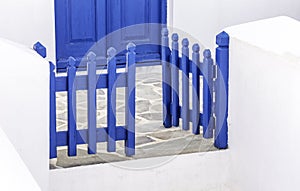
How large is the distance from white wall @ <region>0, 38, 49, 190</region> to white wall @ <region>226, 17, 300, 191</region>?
1.47 metres

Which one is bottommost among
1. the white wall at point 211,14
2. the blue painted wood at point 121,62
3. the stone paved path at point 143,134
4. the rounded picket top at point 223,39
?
the stone paved path at point 143,134

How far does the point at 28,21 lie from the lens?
8062mm

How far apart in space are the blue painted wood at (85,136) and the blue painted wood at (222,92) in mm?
750

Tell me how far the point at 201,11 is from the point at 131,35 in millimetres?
827

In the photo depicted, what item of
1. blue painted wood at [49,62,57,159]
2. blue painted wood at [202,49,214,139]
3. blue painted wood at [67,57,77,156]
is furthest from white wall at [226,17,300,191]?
blue painted wood at [49,62,57,159]

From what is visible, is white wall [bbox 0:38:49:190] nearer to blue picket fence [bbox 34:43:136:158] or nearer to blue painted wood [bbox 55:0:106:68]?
blue picket fence [bbox 34:43:136:158]

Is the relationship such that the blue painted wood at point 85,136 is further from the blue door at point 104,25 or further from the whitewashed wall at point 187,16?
the blue door at point 104,25

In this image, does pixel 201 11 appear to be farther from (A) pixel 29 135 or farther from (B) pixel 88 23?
(A) pixel 29 135


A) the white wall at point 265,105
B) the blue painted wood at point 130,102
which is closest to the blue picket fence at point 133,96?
the blue painted wood at point 130,102

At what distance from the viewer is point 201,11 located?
28.7 feet

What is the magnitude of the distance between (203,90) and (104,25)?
8.87 ft

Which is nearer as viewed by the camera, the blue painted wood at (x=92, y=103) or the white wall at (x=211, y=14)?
the blue painted wood at (x=92, y=103)

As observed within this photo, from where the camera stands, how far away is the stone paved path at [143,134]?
231 inches

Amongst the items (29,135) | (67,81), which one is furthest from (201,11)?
(29,135)
